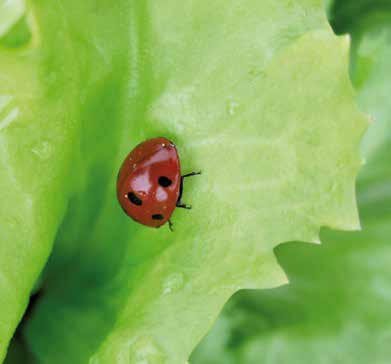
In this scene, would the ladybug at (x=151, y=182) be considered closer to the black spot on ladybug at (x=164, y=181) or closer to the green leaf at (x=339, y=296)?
the black spot on ladybug at (x=164, y=181)

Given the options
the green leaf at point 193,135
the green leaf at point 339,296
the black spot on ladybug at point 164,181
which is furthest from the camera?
the green leaf at point 339,296

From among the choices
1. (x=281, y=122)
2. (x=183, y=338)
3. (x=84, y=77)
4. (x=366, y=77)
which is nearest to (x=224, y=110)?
(x=281, y=122)

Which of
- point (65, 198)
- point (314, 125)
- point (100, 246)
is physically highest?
point (314, 125)

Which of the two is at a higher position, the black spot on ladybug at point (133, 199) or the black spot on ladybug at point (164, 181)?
the black spot on ladybug at point (164, 181)

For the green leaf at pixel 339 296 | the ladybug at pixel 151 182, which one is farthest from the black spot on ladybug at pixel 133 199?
the green leaf at pixel 339 296

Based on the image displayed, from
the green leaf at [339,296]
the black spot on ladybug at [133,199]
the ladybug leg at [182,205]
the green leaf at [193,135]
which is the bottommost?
the green leaf at [339,296]

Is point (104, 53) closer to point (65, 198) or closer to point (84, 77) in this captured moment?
point (84, 77)

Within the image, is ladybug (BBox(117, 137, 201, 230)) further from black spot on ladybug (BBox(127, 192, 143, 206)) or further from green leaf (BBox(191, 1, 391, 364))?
green leaf (BBox(191, 1, 391, 364))
